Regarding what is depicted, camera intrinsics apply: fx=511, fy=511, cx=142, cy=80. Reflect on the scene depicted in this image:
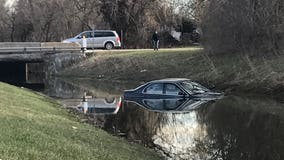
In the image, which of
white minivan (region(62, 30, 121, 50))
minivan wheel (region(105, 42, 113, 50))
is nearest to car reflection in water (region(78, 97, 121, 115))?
white minivan (region(62, 30, 121, 50))

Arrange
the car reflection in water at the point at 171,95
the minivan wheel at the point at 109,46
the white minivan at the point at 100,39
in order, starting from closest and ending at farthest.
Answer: the car reflection in water at the point at 171,95 < the white minivan at the point at 100,39 < the minivan wheel at the point at 109,46

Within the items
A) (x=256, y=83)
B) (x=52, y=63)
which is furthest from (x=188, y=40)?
(x=256, y=83)

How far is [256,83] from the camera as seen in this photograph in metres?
29.9

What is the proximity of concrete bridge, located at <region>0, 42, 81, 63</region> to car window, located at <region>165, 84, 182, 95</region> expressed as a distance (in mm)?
28702

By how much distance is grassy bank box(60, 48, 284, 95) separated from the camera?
3009 cm

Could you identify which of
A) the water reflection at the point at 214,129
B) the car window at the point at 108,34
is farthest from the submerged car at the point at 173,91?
the car window at the point at 108,34

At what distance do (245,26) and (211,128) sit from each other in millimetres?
17781

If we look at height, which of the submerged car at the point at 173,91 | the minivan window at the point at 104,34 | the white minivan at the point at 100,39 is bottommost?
the submerged car at the point at 173,91

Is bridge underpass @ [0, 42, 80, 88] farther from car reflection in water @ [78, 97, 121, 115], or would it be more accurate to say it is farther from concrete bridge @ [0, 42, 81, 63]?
car reflection in water @ [78, 97, 121, 115]

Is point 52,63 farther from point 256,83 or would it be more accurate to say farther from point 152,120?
point 152,120

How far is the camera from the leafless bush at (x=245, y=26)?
109 ft

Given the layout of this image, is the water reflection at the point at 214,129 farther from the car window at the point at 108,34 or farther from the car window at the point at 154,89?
the car window at the point at 108,34

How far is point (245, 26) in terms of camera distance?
34.8 meters

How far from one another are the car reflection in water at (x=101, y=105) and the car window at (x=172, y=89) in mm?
2710
